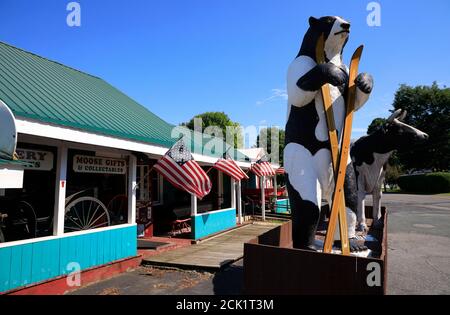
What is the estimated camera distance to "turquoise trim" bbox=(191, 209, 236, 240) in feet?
28.7

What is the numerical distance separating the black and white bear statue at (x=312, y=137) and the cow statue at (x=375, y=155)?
118 inches

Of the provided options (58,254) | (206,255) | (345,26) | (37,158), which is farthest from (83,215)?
(345,26)

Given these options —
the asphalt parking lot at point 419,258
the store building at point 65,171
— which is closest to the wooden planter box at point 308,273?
the asphalt parking lot at point 419,258

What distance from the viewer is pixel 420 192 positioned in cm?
3619

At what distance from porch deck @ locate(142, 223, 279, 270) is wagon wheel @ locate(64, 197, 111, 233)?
4.48 ft

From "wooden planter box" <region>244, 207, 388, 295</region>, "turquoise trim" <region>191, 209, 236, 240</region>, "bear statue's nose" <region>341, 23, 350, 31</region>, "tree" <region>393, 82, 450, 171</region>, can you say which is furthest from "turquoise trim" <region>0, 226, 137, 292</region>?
"tree" <region>393, 82, 450, 171</region>

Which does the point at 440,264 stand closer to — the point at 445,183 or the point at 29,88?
the point at 29,88

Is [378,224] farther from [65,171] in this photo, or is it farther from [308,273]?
[65,171]

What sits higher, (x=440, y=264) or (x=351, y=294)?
(x=351, y=294)

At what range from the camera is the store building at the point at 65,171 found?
4566mm

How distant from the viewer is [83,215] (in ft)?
20.7

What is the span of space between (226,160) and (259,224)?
3.78 meters

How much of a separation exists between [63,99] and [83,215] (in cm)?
233
